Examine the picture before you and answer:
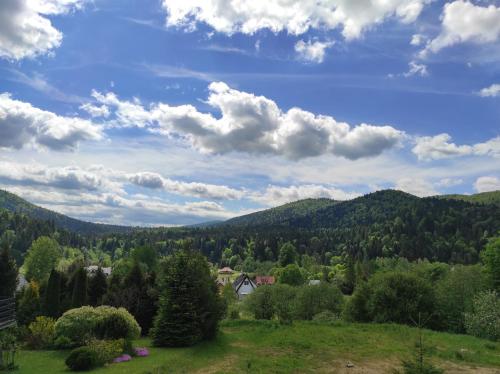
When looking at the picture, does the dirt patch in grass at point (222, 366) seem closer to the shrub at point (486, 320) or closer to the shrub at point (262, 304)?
the shrub at point (486, 320)

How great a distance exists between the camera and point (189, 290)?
26844 mm

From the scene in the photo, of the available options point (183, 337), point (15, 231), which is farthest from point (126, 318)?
point (15, 231)

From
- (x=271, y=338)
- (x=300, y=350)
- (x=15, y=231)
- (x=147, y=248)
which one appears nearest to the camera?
(x=300, y=350)

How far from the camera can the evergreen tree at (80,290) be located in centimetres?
3656

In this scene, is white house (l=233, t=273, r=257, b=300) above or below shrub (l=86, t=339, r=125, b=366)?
below

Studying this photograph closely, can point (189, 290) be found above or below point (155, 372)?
above

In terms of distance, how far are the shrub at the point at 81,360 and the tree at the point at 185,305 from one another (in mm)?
6596

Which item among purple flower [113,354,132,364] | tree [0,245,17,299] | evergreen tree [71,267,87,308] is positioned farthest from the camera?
tree [0,245,17,299]

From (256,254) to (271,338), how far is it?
515 ft

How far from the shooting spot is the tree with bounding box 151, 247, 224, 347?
2584 cm

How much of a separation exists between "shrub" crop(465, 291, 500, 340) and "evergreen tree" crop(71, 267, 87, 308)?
3314cm

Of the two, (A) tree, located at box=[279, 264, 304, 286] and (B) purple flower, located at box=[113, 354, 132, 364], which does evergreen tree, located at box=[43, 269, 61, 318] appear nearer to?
(B) purple flower, located at box=[113, 354, 132, 364]

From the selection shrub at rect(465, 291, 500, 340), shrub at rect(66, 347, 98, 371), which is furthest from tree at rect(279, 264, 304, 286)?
shrub at rect(66, 347, 98, 371)

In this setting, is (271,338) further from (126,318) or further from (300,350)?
(126,318)
